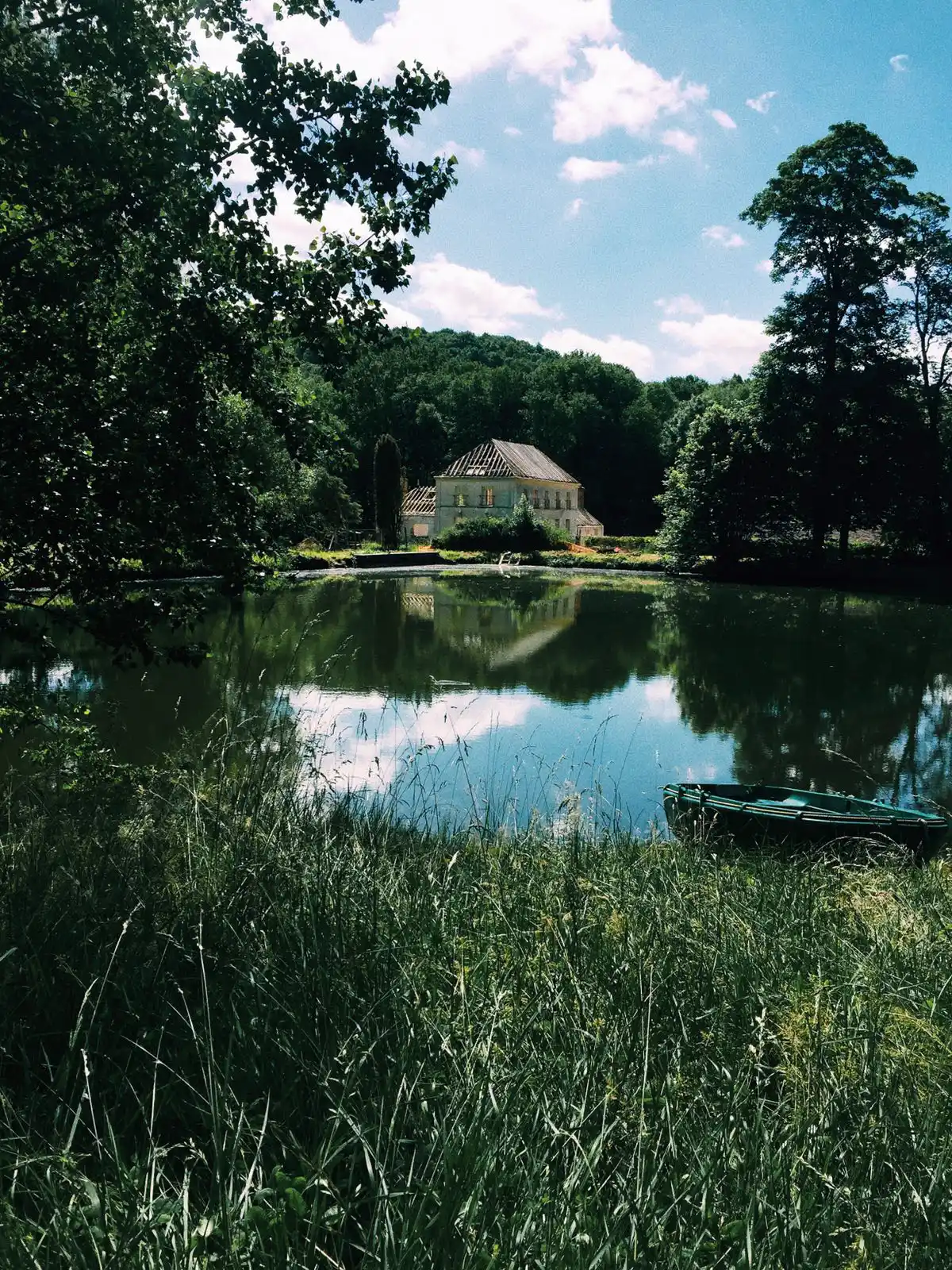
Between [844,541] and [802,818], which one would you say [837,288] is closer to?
[844,541]

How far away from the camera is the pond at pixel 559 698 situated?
357 inches

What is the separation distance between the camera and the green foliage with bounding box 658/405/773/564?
131 ft

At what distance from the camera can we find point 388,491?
181 feet

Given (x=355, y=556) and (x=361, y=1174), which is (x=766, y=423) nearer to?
(x=355, y=556)

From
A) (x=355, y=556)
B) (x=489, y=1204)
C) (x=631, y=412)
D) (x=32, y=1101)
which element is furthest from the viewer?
(x=631, y=412)

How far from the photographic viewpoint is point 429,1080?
2.44 m

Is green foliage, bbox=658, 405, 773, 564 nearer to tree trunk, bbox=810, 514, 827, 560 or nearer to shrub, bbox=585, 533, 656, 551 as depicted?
tree trunk, bbox=810, 514, 827, 560

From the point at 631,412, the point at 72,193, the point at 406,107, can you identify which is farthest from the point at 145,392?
the point at 631,412

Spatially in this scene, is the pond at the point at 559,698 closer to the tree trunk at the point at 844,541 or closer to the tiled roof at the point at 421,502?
the tree trunk at the point at 844,541

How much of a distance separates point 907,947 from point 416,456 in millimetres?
75873

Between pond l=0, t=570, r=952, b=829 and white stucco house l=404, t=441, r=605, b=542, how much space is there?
3086cm

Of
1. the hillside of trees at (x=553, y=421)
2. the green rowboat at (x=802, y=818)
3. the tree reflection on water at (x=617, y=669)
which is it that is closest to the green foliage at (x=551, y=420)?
the hillside of trees at (x=553, y=421)

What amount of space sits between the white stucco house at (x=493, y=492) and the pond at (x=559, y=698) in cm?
3086

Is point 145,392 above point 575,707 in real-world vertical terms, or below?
above
